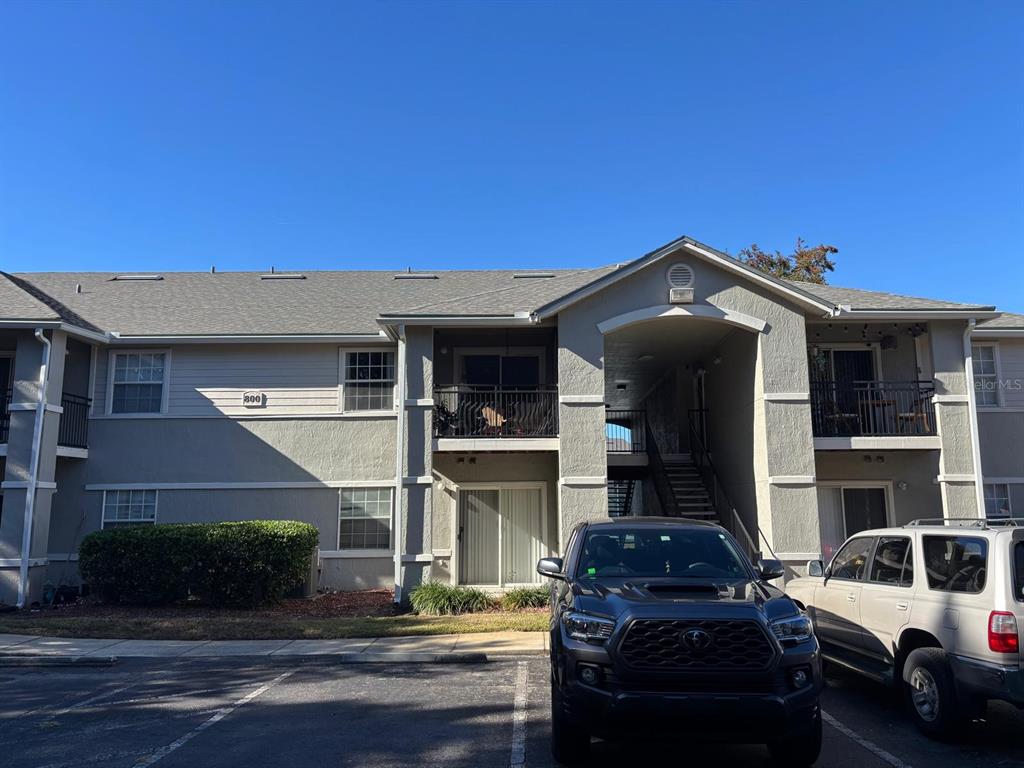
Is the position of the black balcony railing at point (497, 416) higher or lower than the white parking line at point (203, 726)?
higher

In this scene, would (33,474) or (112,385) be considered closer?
(33,474)

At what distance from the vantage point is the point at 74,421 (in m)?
16.0

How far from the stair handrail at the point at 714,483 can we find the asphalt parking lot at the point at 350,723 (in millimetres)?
5479

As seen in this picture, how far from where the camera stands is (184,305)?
1827cm

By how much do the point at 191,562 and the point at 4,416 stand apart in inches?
228

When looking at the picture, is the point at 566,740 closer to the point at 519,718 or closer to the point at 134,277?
the point at 519,718

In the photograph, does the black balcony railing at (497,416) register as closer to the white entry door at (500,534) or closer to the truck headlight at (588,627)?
the white entry door at (500,534)

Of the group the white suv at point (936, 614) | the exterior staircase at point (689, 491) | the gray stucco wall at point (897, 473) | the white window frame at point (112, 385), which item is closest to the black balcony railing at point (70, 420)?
the white window frame at point (112, 385)

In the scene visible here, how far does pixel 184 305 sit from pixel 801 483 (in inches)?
565

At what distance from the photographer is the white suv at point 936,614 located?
18.9ft

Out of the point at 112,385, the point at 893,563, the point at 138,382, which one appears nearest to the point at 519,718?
the point at 893,563

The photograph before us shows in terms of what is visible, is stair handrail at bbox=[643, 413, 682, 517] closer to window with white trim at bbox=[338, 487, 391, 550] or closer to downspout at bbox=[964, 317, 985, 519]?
downspout at bbox=[964, 317, 985, 519]

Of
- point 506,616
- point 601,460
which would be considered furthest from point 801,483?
point 506,616

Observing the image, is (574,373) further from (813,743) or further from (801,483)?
(813,743)
